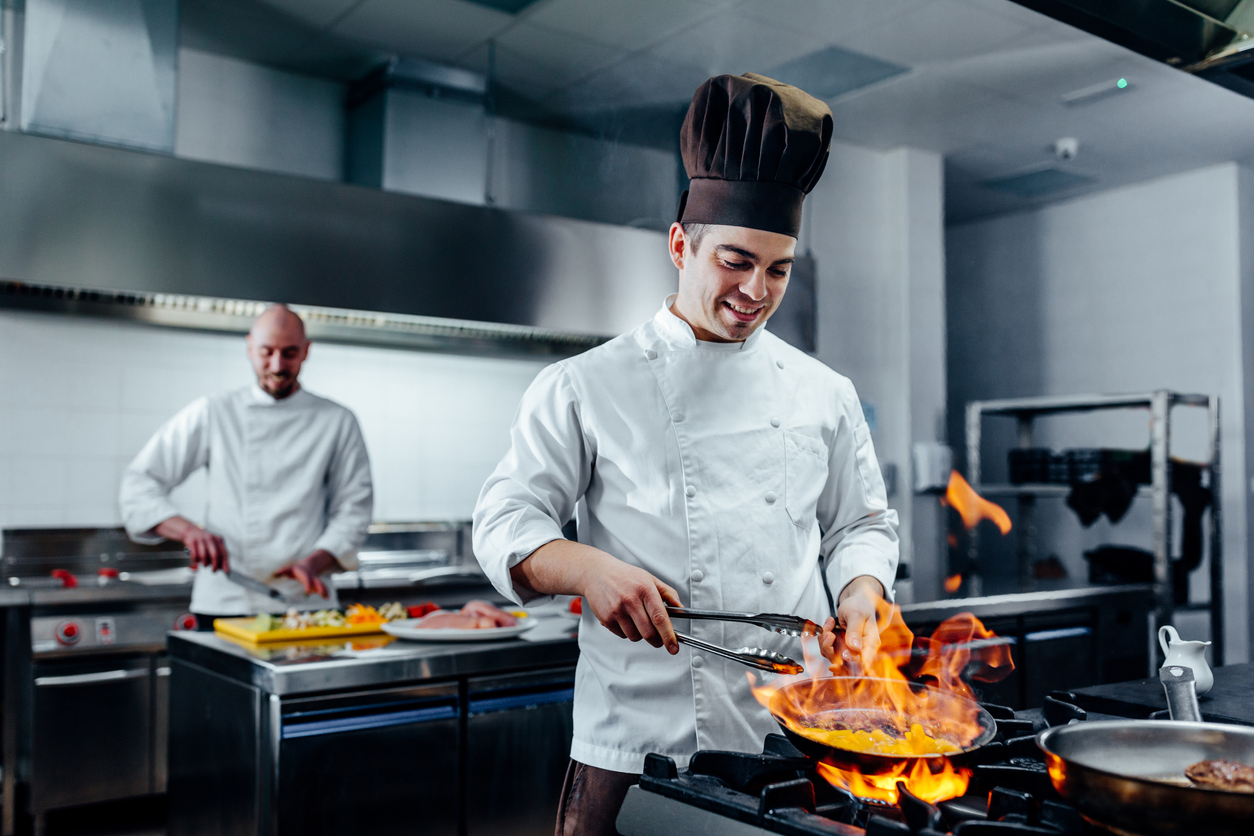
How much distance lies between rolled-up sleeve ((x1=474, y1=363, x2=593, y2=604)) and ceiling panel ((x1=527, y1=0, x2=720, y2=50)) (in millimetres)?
2616

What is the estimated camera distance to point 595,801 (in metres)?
1.40

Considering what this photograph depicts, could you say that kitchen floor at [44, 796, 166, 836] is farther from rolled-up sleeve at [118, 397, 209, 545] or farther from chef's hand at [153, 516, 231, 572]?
chef's hand at [153, 516, 231, 572]

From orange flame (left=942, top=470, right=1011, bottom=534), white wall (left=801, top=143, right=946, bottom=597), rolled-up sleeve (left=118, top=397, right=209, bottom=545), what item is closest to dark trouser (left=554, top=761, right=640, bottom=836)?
rolled-up sleeve (left=118, top=397, right=209, bottom=545)

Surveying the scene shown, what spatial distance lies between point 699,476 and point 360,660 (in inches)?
42.8

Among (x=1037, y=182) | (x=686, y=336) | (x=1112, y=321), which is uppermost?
(x=1037, y=182)

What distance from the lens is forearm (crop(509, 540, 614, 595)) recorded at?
1.27m

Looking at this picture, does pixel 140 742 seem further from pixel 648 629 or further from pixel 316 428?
pixel 648 629

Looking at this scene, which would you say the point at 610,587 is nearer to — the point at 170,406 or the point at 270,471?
the point at 270,471

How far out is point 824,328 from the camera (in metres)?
5.43

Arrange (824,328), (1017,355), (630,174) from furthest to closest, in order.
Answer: (1017,355), (824,328), (630,174)

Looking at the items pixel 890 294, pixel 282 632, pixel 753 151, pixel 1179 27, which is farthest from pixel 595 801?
pixel 890 294

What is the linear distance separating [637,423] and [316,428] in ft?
6.52

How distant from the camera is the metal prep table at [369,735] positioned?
212cm

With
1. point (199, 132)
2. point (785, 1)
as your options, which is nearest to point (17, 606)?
point (199, 132)
